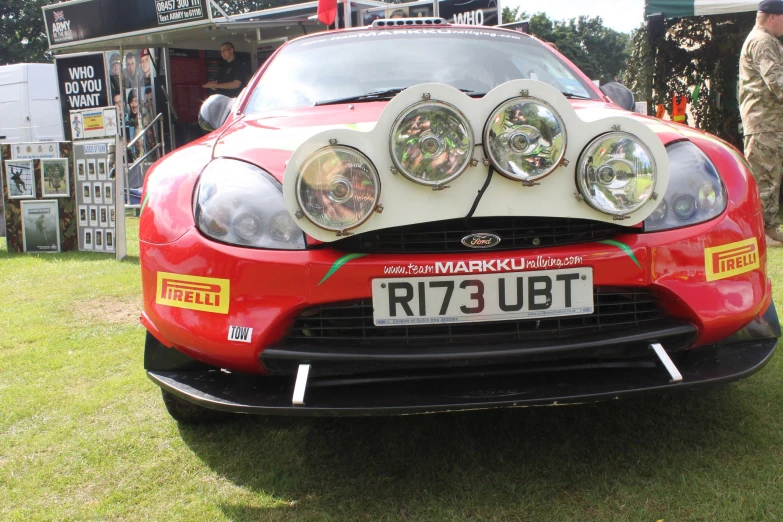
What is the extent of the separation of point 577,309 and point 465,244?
36 cm

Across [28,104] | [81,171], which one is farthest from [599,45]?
[81,171]

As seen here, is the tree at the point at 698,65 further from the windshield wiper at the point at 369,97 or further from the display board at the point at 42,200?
the windshield wiper at the point at 369,97

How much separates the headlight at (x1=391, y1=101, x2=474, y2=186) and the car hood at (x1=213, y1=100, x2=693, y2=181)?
6.9 inches

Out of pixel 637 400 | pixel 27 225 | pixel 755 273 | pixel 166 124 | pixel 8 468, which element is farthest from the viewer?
pixel 166 124

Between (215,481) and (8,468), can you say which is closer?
(215,481)

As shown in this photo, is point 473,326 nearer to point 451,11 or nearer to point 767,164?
point 767,164

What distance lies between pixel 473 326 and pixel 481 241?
242 millimetres

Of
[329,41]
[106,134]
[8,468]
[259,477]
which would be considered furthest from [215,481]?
[106,134]

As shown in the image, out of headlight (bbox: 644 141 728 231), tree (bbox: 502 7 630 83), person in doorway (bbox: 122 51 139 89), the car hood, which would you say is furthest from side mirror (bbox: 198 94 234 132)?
tree (bbox: 502 7 630 83)

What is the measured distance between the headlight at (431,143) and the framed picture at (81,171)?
21.3 ft

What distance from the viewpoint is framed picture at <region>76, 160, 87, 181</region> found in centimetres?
751

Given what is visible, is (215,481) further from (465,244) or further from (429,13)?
(429,13)

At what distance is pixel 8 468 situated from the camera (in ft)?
7.88

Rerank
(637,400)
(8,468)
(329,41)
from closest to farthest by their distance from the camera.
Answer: (8,468) → (637,400) → (329,41)
